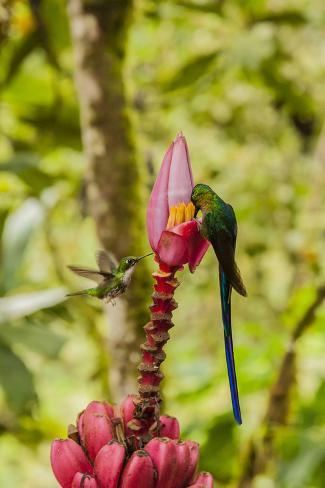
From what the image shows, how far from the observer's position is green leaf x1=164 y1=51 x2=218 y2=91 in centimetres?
152

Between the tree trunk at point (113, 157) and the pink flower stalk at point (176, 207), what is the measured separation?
730mm

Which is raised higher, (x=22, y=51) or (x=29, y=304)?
(x=22, y=51)

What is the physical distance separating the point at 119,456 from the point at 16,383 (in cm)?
79

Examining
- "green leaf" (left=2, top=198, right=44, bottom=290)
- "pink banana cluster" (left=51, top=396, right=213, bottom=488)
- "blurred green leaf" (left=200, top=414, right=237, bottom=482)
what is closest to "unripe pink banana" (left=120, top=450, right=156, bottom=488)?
"pink banana cluster" (left=51, top=396, right=213, bottom=488)

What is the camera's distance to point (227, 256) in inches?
15.9

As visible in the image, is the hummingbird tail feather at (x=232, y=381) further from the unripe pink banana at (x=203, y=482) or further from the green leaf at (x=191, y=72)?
the green leaf at (x=191, y=72)

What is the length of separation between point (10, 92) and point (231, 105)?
136cm

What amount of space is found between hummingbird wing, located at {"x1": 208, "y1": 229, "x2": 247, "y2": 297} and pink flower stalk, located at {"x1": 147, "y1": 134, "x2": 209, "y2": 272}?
0.02m

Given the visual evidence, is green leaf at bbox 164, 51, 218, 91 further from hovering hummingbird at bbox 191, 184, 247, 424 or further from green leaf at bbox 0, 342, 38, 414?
hovering hummingbird at bbox 191, 184, 247, 424

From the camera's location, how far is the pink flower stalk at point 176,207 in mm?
425

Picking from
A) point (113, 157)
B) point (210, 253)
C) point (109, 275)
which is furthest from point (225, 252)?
point (210, 253)

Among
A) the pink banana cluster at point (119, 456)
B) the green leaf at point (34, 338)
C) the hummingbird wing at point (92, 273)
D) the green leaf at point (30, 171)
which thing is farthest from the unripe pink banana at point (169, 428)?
the green leaf at point (30, 171)

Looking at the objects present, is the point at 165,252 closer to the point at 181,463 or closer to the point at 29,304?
the point at 181,463

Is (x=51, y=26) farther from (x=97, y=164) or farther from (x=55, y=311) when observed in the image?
(x=55, y=311)
